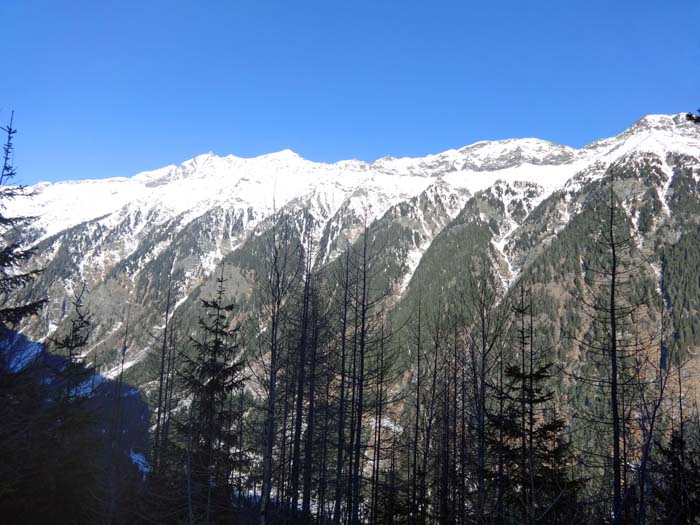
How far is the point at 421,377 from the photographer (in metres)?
20.1

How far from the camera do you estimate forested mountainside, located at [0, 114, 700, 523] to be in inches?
467

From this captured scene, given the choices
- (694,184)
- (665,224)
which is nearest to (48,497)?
(665,224)

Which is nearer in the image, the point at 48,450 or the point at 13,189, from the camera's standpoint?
the point at 13,189

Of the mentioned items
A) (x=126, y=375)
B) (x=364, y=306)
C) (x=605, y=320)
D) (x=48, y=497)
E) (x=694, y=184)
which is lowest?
(x=48, y=497)

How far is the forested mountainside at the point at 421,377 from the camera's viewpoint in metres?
11.9

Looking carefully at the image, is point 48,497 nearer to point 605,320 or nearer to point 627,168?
point 605,320

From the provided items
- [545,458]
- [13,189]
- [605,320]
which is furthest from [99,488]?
[605,320]

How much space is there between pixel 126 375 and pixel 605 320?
148 m

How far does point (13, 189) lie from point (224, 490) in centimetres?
1184

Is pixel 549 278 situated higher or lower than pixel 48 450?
higher

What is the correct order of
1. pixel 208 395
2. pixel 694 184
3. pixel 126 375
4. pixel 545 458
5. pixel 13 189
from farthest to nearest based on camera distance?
pixel 694 184, pixel 126 375, pixel 208 395, pixel 545 458, pixel 13 189

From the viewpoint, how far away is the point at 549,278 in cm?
15600

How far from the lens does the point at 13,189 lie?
1179cm

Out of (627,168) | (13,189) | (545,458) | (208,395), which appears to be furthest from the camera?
(627,168)
